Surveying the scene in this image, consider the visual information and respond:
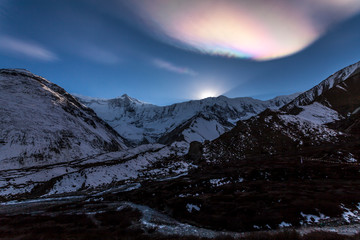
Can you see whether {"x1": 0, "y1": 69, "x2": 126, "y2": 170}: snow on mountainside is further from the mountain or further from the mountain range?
the mountain

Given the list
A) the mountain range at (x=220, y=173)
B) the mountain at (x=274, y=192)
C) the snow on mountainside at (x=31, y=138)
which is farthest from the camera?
the snow on mountainside at (x=31, y=138)

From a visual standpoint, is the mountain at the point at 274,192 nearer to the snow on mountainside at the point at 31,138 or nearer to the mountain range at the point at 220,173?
the mountain range at the point at 220,173

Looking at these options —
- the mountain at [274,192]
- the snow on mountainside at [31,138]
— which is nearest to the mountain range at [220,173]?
the mountain at [274,192]

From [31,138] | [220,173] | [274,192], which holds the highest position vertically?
[31,138]

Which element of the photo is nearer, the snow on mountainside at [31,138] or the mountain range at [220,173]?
the mountain range at [220,173]

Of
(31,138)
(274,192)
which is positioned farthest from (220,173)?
(31,138)

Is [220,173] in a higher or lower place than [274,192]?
lower

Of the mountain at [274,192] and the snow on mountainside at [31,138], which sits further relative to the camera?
the snow on mountainside at [31,138]

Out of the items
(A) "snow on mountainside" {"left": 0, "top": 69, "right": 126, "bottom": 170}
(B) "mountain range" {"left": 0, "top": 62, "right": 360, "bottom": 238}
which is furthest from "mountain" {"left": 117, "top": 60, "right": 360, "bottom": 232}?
(A) "snow on mountainside" {"left": 0, "top": 69, "right": 126, "bottom": 170}

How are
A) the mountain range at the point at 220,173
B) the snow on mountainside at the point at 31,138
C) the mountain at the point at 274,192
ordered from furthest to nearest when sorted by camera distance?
the snow on mountainside at the point at 31,138
the mountain range at the point at 220,173
the mountain at the point at 274,192

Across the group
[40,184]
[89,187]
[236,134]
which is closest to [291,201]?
[89,187]

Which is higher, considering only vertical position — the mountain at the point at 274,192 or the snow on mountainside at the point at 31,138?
the snow on mountainside at the point at 31,138

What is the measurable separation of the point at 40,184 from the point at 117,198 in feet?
Result: 206

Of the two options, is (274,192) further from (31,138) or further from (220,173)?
(31,138)
